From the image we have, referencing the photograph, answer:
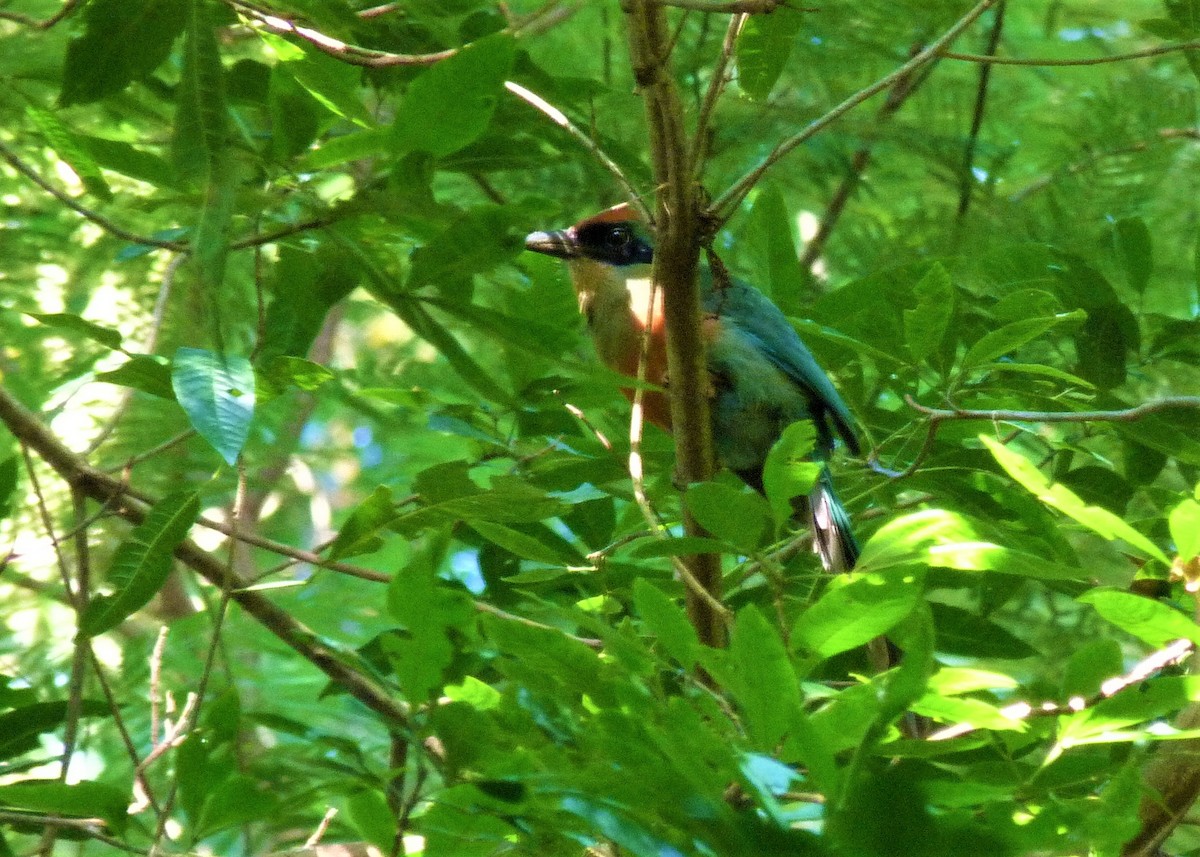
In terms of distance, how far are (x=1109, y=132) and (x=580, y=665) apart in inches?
119

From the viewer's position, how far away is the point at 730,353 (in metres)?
3.54

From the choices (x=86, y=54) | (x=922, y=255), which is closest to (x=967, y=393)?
(x=86, y=54)

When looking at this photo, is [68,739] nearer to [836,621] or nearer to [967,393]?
[836,621]

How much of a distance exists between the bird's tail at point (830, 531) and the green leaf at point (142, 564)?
1.42 metres

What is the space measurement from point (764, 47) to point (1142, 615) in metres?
1.10

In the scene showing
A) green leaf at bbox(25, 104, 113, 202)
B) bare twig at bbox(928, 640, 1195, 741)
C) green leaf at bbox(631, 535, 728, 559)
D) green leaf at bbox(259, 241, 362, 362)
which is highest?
green leaf at bbox(25, 104, 113, 202)

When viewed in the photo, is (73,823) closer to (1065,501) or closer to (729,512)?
(729,512)

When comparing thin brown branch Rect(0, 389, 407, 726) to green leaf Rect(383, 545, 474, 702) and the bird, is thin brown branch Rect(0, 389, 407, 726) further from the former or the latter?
the bird

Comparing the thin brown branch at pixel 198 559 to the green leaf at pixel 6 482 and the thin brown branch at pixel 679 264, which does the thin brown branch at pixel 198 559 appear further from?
the thin brown branch at pixel 679 264

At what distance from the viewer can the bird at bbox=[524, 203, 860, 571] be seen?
11.4 feet

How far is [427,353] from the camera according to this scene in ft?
16.5

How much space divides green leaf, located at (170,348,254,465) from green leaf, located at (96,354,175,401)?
0.74 feet

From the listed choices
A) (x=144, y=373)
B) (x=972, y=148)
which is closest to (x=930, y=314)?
(x=144, y=373)

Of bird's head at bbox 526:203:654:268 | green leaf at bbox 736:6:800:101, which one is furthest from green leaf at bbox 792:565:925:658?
bird's head at bbox 526:203:654:268
